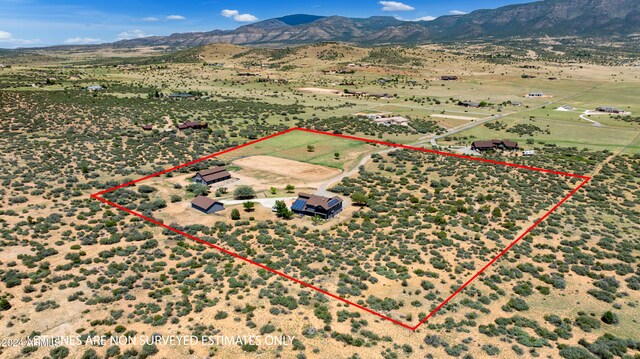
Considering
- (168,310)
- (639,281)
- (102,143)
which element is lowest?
(639,281)

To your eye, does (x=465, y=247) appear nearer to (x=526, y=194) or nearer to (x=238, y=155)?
(x=526, y=194)

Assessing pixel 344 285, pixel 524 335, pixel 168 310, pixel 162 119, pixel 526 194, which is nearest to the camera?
pixel 524 335

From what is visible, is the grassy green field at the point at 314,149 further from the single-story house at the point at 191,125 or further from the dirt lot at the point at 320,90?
the dirt lot at the point at 320,90

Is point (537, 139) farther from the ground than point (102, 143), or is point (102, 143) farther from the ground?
point (102, 143)

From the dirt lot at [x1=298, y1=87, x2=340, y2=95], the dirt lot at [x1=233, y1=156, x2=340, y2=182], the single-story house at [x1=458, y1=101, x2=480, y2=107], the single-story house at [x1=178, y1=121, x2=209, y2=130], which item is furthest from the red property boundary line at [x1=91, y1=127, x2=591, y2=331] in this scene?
the dirt lot at [x1=298, y1=87, x2=340, y2=95]

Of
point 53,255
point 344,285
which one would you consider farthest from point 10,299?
point 344,285

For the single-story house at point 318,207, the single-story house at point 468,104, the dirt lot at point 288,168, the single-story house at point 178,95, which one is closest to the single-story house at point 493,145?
the dirt lot at point 288,168

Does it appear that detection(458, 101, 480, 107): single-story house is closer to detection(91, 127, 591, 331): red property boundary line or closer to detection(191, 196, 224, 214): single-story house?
detection(91, 127, 591, 331): red property boundary line
